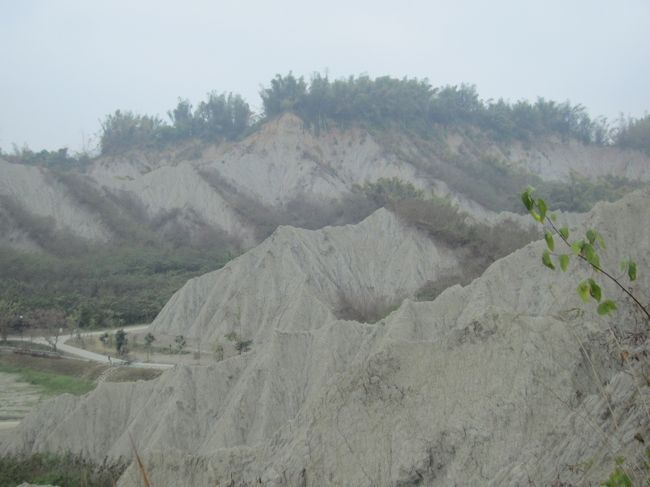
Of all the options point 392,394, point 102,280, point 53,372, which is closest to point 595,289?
point 392,394

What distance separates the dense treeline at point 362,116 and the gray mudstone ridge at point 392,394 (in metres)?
41.3

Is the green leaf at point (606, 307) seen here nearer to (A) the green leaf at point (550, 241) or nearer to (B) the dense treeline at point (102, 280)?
(A) the green leaf at point (550, 241)

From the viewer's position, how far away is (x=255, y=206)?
62875 millimetres

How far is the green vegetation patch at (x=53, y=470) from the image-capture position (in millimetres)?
15648

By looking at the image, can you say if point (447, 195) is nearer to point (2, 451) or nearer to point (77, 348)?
point (77, 348)

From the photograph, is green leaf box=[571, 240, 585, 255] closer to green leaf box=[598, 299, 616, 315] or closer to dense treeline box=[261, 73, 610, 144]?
green leaf box=[598, 299, 616, 315]

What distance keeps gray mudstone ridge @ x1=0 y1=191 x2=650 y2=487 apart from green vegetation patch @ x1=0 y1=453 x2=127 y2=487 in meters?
1.34

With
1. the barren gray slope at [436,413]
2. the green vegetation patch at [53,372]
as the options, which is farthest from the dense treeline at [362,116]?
the barren gray slope at [436,413]

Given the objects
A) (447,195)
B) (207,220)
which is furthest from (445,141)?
(207,220)

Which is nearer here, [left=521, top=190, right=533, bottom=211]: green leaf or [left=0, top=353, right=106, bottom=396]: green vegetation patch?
[left=521, top=190, right=533, bottom=211]: green leaf

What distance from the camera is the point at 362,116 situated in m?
75.4

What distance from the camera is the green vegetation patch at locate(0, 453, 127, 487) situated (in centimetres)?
1565

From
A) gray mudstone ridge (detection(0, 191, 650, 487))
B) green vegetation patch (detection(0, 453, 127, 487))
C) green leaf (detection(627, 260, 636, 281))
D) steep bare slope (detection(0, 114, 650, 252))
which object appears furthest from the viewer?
steep bare slope (detection(0, 114, 650, 252))

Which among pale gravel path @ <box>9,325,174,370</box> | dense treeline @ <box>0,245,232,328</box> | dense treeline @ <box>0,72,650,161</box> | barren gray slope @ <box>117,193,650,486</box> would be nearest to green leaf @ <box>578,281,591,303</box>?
barren gray slope @ <box>117,193,650,486</box>
